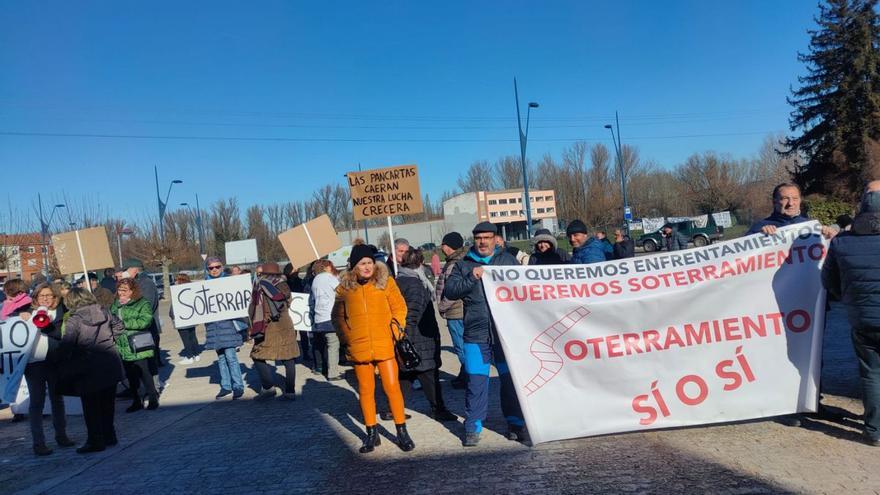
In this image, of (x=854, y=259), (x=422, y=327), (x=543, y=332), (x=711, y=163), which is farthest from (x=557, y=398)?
(x=711, y=163)

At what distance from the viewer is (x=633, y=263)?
493cm

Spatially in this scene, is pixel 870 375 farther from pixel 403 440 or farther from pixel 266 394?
pixel 266 394

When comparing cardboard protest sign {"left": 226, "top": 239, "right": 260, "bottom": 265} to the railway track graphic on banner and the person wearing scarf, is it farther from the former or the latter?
the railway track graphic on banner

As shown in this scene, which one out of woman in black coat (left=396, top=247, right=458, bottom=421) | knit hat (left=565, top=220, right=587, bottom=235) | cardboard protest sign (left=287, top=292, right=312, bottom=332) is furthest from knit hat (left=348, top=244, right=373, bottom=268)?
cardboard protest sign (left=287, top=292, right=312, bottom=332)

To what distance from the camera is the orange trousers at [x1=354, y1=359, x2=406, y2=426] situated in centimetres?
498

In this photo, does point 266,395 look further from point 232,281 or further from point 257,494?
point 257,494

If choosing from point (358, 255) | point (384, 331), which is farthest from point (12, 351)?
point (384, 331)

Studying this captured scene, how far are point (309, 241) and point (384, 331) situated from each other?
210 inches

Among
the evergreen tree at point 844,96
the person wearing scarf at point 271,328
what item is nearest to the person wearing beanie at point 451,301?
the person wearing scarf at point 271,328

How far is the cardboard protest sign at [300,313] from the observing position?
910cm

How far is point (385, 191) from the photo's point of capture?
9.54 metres

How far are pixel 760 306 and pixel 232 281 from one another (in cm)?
676

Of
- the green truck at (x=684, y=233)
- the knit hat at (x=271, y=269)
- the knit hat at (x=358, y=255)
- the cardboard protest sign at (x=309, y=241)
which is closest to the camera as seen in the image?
the knit hat at (x=358, y=255)

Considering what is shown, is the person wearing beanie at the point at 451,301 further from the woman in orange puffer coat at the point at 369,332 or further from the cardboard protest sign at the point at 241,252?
the cardboard protest sign at the point at 241,252
